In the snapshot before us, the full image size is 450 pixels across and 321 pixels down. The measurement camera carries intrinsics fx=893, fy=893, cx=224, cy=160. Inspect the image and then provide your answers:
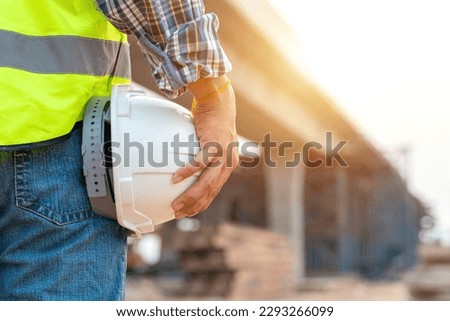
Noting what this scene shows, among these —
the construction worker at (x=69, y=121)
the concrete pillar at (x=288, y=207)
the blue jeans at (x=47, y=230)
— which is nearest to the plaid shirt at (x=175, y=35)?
the construction worker at (x=69, y=121)

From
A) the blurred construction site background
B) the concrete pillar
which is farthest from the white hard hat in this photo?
the concrete pillar

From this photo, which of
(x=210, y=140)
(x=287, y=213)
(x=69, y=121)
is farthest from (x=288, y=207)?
(x=69, y=121)

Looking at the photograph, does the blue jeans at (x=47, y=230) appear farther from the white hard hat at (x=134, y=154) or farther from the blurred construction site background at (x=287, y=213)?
the blurred construction site background at (x=287, y=213)

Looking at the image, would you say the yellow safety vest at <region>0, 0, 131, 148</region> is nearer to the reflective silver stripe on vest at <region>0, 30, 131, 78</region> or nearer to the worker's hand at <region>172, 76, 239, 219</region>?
the reflective silver stripe on vest at <region>0, 30, 131, 78</region>

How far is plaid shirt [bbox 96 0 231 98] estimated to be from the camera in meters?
1.88

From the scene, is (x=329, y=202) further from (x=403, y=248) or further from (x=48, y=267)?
(x=48, y=267)

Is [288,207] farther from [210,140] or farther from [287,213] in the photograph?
[210,140]

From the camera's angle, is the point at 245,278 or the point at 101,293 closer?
the point at 101,293

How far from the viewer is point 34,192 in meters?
1.82

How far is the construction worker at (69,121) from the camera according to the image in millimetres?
1826

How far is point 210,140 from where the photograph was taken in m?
1.95

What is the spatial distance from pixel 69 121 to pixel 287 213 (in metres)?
12.6
